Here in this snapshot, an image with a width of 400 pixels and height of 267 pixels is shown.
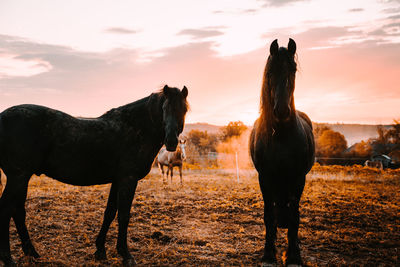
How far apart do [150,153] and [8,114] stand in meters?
1.88

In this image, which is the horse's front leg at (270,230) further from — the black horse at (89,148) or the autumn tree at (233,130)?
the autumn tree at (233,130)

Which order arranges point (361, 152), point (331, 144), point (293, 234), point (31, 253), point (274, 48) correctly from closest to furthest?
point (274, 48) < point (293, 234) < point (31, 253) < point (361, 152) < point (331, 144)

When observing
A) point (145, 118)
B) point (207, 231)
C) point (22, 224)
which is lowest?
point (207, 231)

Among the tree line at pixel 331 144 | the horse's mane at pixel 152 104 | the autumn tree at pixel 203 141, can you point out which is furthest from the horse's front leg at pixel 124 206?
the autumn tree at pixel 203 141

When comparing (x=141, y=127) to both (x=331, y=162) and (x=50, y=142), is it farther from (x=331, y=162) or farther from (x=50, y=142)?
(x=331, y=162)

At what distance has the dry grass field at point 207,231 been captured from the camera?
171 inches

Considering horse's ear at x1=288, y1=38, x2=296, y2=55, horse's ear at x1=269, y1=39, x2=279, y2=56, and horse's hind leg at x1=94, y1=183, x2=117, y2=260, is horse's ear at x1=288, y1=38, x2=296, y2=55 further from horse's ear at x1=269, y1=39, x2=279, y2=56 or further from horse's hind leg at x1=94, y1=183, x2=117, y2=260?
horse's hind leg at x1=94, y1=183, x2=117, y2=260

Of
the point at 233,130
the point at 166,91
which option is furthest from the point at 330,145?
the point at 166,91

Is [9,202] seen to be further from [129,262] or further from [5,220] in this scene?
[129,262]

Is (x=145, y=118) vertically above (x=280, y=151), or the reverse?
(x=145, y=118)

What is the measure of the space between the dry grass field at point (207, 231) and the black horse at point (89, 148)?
708mm

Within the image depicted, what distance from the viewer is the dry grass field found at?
434 centimetres

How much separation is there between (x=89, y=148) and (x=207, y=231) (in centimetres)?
307

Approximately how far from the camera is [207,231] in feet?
19.0
